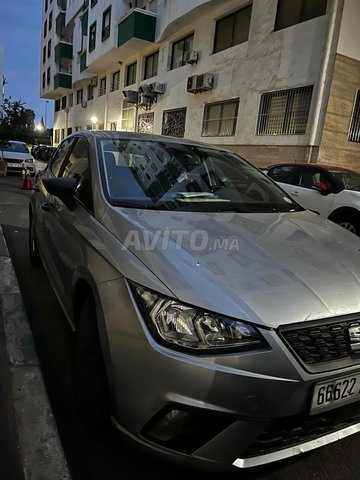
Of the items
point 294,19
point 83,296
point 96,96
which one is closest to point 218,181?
point 83,296

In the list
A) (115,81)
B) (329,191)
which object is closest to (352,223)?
(329,191)

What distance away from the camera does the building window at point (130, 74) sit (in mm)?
19359

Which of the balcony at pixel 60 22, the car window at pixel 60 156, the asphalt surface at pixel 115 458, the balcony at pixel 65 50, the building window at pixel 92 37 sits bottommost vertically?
the asphalt surface at pixel 115 458

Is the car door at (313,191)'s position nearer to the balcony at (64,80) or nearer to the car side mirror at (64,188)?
the car side mirror at (64,188)

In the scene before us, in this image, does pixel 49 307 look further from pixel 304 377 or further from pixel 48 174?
pixel 304 377

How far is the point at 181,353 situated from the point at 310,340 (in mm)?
513

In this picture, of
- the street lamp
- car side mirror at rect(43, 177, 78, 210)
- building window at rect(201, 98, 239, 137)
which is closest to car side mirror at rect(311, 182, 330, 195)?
car side mirror at rect(43, 177, 78, 210)

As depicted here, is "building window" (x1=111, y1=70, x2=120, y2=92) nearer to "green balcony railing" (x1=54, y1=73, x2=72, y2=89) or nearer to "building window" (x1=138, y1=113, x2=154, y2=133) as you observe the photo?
"building window" (x1=138, y1=113, x2=154, y2=133)

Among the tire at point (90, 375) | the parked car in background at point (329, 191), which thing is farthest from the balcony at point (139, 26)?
the tire at point (90, 375)

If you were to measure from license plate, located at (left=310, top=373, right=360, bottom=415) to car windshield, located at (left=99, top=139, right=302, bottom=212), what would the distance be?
1259mm

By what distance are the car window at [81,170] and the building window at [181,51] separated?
510 inches

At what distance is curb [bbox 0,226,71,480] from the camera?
1760 mm

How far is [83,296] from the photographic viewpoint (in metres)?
2.13

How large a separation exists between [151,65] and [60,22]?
63.1 ft
